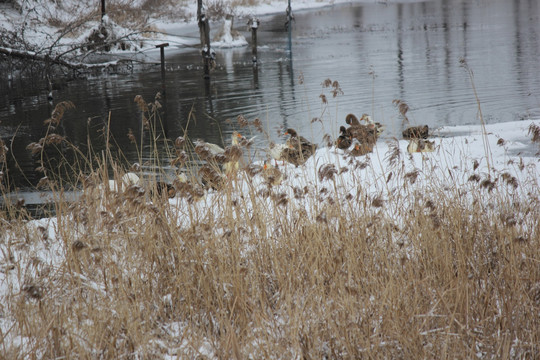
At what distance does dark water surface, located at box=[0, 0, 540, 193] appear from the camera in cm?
974

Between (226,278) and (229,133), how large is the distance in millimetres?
6884

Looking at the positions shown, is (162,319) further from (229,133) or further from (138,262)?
(229,133)

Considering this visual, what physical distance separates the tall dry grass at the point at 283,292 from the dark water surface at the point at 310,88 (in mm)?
1395

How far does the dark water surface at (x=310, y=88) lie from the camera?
9.74 metres

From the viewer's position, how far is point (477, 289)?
274cm

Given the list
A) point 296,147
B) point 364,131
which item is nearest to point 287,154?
point 364,131

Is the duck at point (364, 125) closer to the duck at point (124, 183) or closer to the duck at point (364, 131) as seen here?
the duck at point (364, 131)

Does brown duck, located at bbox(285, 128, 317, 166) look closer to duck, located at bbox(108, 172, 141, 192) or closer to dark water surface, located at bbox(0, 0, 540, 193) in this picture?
dark water surface, located at bbox(0, 0, 540, 193)

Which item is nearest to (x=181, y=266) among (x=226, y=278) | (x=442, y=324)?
(x=226, y=278)

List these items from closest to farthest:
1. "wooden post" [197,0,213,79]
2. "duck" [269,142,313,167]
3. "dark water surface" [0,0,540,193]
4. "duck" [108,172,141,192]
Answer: "duck" [108,172,141,192] < "duck" [269,142,313,167] < "dark water surface" [0,0,540,193] < "wooden post" [197,0,213,79]

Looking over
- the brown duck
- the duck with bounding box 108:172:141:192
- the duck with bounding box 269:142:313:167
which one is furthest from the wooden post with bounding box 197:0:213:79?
the duck with bounding box 108:172:141:192

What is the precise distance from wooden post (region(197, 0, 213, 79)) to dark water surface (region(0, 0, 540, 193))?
393 millimetres

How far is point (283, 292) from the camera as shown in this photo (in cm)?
260

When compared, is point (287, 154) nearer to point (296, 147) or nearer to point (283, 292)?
point (296, 147)
